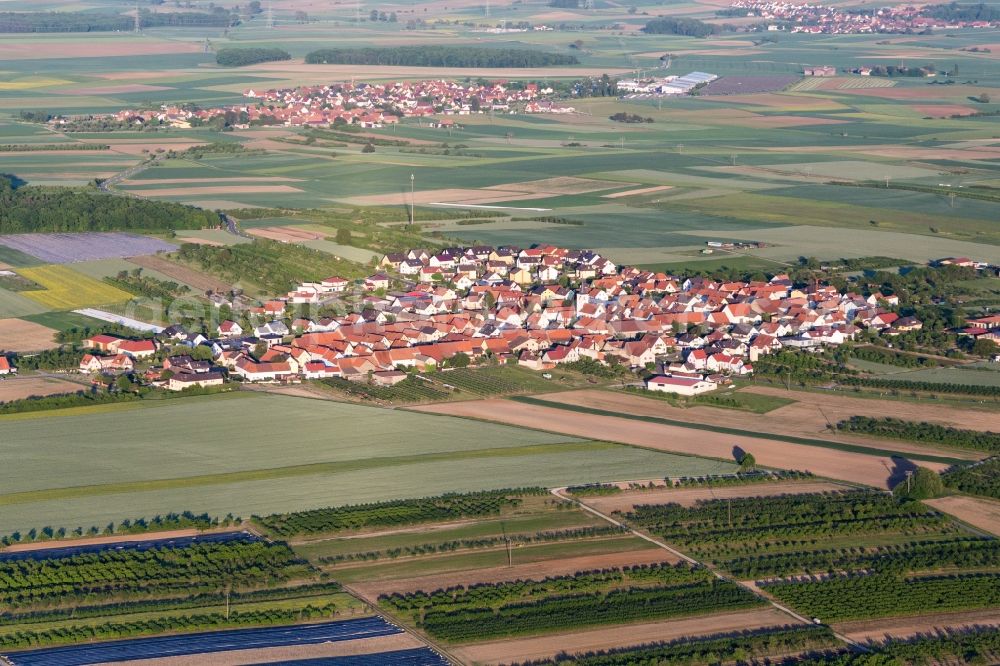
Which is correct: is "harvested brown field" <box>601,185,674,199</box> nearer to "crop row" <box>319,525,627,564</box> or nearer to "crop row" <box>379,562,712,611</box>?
"crop row" <box>319,525,627,564</box>

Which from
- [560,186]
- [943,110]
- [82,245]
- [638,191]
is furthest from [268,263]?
[943,110]

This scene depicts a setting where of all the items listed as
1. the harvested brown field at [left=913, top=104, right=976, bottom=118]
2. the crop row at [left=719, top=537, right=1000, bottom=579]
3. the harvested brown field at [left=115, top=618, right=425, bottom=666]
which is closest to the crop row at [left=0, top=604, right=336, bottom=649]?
the harvested brown field at [left=115, top=618, right=425, bottom=666]

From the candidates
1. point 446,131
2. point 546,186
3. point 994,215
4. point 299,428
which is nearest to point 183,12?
point 446,131

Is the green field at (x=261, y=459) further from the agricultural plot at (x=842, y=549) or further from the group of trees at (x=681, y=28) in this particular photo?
the group of trees at (x=681, y=28)

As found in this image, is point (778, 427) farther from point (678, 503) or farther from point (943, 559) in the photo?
point (943, 559)

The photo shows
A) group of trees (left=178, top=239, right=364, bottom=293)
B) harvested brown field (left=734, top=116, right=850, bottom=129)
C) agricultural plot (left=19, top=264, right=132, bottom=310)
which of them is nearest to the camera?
agricultural plot (left=19, top=264, right=132, bottom=310)

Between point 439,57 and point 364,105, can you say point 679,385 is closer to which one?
point 364,105
